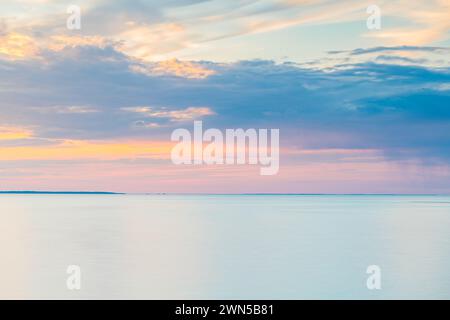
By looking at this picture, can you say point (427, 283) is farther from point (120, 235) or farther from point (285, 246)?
point (120, 235)

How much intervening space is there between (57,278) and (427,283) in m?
20.7

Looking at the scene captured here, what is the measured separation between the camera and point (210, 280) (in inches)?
1265

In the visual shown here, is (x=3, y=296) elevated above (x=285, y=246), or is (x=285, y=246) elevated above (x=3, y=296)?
(x=285, y=246)
